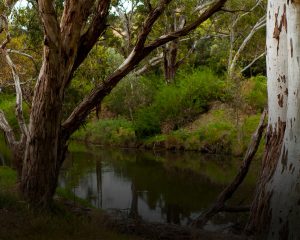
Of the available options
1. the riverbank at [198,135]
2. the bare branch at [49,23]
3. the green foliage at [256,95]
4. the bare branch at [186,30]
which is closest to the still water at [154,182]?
the riverbank at [198,135]

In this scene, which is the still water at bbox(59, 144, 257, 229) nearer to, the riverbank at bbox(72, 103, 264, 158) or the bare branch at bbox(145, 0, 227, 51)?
the riverbank at bbox(72, 103, 264, 158)

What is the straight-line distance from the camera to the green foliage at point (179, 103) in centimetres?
2650

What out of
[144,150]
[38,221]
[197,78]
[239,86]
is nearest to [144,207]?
[38,221]

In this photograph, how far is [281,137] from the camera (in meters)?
7.49

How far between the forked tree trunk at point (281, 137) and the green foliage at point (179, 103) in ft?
60.9

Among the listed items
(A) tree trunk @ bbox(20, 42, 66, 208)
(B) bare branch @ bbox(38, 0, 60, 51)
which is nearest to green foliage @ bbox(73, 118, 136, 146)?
(A) tree trunk @ bbox(20, 42, 66, 208)

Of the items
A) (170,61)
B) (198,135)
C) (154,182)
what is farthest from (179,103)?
(154,182)

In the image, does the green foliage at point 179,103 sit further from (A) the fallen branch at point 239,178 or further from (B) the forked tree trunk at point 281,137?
(B) the forked tree trunk at point 281,137

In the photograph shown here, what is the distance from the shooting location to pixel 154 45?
8.63 metres

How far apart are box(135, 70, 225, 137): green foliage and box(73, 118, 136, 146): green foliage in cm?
72

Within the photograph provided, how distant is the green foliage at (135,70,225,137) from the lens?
26.5m

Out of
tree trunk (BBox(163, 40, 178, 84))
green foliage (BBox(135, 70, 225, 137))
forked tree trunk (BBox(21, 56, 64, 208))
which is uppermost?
tree trunk (BBox(163, 40, 178, 84))

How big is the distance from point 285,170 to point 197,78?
67.5 feet

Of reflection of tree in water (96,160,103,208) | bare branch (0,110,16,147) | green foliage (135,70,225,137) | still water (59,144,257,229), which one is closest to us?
bare branch (0,110,16,147)
